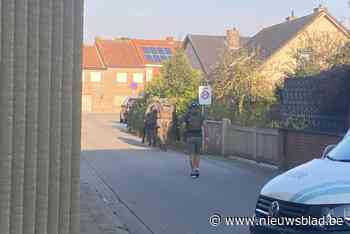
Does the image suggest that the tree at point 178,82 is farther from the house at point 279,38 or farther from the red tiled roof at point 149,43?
the red tiled roof at point 149,43

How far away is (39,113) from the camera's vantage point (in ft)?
17.8

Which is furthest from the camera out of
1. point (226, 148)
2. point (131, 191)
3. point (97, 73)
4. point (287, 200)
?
point (97, 73)

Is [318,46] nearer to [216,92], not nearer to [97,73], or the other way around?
[216,92]

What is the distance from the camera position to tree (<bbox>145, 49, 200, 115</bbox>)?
101 feet

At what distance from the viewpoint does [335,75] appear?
630 inches

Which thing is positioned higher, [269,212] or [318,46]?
[318,46]

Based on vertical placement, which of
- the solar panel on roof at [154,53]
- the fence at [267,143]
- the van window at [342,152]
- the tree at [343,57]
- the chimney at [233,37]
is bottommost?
the fence at [267,143]

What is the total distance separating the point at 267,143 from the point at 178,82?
13416mm

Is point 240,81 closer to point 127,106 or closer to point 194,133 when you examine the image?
point 194,133

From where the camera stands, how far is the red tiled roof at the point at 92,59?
83.2m

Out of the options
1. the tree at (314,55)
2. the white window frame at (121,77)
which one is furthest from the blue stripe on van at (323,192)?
the white window frame at (121,77)

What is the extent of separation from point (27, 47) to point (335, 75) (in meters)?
11.7

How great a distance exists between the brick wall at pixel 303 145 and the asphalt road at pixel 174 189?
2.28ft

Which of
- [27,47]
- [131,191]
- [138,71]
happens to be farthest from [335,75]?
[138,71]
